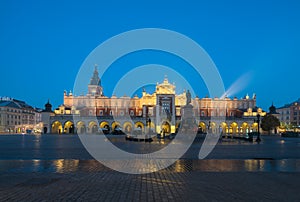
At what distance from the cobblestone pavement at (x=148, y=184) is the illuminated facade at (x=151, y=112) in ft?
267

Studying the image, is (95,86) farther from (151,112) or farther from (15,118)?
(15,118)

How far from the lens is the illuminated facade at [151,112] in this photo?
106812 millimetres

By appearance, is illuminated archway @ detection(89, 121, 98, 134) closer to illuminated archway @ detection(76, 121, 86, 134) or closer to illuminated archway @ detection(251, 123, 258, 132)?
illuminated archway @ detection(76, 121, 86, 134)

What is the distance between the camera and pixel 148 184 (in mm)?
9938

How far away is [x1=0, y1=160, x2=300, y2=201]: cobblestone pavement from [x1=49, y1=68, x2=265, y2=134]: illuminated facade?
8136 cm

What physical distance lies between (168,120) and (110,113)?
34.8 metres

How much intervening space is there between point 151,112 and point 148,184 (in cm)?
10958

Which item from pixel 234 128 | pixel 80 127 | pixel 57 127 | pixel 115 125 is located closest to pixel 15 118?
pixel 57 127

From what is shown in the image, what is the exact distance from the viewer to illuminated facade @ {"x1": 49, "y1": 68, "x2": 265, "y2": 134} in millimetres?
106812

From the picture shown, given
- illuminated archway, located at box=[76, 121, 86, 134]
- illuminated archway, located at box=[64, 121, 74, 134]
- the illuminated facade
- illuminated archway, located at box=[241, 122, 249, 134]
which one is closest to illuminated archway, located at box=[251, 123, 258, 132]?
the illuminated facade

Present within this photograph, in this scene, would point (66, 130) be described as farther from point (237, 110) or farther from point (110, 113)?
point (237, 110)

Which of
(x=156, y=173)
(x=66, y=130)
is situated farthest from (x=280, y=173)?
(x=66, y=130)

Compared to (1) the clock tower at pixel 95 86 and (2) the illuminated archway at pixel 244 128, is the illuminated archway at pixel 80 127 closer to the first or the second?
(1) the clock tower at pixel 95 86

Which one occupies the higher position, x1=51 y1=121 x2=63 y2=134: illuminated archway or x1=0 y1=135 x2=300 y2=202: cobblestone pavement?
x1=0 y1=135 x2=300 y2=202: cobblestone pavement
